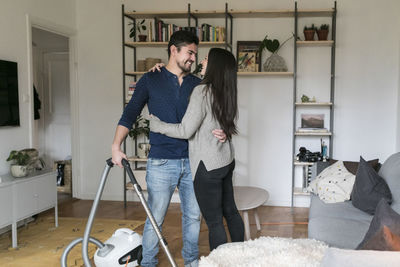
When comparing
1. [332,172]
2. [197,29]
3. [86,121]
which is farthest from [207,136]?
[86,121]

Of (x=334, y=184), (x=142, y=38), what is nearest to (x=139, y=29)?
(x=142, y=38)

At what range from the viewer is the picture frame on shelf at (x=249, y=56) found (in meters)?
4.87

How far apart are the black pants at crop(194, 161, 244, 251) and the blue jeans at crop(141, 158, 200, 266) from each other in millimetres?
249

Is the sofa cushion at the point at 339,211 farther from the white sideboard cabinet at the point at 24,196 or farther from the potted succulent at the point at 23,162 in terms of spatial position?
the potted succulent at the point at 23,162

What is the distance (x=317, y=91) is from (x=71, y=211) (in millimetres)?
3116

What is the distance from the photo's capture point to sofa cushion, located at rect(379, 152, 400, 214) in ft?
8.52

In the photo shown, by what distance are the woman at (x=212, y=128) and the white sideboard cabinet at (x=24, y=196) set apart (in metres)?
1.84

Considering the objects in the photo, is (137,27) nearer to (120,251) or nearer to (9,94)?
(9,94)

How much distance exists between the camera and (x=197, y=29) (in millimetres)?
4781

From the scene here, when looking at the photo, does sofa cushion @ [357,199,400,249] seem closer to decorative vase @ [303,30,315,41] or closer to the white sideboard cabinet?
the white sideboard cabinet

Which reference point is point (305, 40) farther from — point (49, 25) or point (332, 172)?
point (49, 25)

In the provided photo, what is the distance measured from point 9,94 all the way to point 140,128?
1.49 metres

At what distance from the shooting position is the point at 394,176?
8.99ft

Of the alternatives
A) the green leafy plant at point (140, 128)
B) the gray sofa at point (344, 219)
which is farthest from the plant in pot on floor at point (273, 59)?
the gray sofa at point (344, 219)
